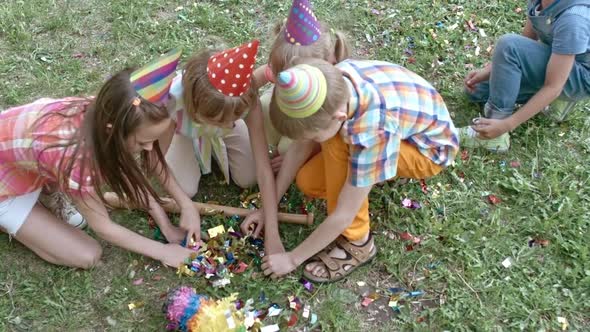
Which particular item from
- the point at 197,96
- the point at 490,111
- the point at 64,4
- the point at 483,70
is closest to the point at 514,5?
the point at 483,70

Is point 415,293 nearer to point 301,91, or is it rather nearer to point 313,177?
point 313,177

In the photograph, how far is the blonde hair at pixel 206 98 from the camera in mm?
2006

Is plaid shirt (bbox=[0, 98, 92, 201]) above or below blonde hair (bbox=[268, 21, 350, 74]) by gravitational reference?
below

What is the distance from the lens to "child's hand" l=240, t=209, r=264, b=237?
2475 mm

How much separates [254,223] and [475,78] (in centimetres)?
150

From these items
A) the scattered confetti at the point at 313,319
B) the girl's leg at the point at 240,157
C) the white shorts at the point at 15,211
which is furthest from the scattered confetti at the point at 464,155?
the white shorts at the point at 15,211

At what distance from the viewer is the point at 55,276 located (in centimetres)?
238

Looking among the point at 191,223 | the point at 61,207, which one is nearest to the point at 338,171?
the point at 191,223

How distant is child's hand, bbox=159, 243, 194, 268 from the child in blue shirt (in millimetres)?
1511

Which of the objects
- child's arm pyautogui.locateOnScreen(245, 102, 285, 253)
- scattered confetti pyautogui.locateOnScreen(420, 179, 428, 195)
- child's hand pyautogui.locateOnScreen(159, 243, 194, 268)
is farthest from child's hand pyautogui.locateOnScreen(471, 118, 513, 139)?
child's hand pyautogui.locateOnScreen(159, 243, 194, 268)

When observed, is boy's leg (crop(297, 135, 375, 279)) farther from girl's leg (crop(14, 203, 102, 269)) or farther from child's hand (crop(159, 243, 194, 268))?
girl's leg (crop(14, 203, 102, 269))

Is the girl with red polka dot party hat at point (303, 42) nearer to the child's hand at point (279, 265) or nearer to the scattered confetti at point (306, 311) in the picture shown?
the child's hand at point (279, 265)

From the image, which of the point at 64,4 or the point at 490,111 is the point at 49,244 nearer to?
the point at 64,4

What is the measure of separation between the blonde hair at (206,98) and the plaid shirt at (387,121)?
381 millimetres
